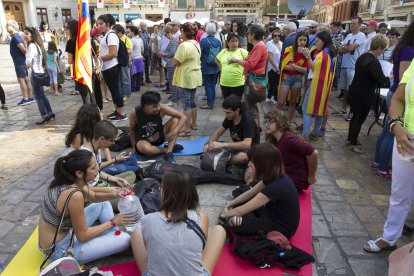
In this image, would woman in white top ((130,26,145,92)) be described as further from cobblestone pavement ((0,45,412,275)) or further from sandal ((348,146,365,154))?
sandal ((348,146,365,154))

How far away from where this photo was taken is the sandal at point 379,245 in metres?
2.73

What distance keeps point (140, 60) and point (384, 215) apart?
6.90m

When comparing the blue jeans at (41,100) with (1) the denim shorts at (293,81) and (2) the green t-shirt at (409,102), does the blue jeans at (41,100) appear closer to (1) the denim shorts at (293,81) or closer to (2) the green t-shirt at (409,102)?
(1) the denim shorts at (293,81)

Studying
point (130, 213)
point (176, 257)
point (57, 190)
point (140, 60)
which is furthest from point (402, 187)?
point (140, 60)

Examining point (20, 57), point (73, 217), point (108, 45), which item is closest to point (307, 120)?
point (108, 45)

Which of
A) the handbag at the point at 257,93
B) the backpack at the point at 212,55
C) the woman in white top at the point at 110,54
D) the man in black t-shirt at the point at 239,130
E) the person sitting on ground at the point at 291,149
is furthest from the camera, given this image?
the backpack at the point at 212,55

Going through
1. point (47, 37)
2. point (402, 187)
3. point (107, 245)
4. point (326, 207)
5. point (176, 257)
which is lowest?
point (326, 207)

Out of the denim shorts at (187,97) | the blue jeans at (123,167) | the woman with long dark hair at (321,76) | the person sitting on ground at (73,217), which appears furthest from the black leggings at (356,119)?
the person sitting on ground at (73,217)

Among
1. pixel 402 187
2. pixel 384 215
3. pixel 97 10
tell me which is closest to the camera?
pixel 402 187

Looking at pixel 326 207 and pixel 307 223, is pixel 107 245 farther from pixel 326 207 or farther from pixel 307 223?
pixel 326 207

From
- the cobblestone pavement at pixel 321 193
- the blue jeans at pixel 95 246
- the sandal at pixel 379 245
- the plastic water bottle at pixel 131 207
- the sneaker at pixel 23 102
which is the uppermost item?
the plastic water bottle at pixel 131 207

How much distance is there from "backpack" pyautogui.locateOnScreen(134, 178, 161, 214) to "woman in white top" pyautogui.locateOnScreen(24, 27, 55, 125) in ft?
12.1

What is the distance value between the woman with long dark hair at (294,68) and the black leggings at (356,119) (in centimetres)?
112

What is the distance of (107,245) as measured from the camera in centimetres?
259
